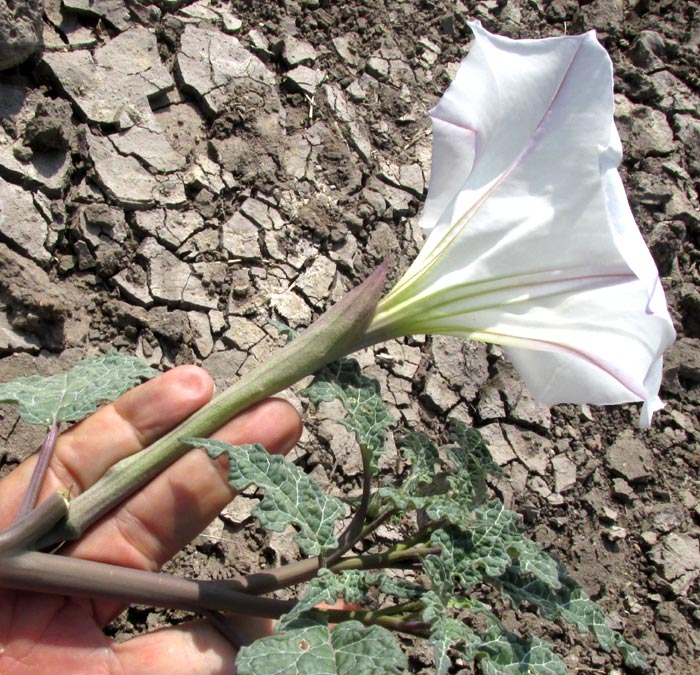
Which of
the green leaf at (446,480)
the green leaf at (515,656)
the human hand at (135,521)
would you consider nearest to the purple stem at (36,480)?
the human hand at (135,521)

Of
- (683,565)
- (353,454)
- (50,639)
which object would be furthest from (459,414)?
(50,639)

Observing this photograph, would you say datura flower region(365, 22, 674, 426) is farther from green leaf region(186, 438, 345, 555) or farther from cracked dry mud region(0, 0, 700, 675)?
cracked dry mud region(0, 0, 700, 675)

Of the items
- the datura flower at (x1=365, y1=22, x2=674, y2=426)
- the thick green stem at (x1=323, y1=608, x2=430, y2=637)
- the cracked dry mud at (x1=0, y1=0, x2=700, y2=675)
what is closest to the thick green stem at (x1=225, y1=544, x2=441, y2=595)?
the thick green stem at (x1=323, y1=608, x2=430, y2=637)

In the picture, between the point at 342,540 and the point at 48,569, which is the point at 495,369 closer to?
the point at 342,540

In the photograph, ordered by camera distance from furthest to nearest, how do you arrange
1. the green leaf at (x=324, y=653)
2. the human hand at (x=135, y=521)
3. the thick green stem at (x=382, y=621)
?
the human hand at (x=135, y=521) < the thick green stem at (x=382, y=621) < the green leaf at (x=324, y=653)

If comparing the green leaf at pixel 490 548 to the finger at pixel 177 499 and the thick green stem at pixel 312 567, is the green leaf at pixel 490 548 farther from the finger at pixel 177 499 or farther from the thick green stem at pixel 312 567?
the finger at pixel 177 499
